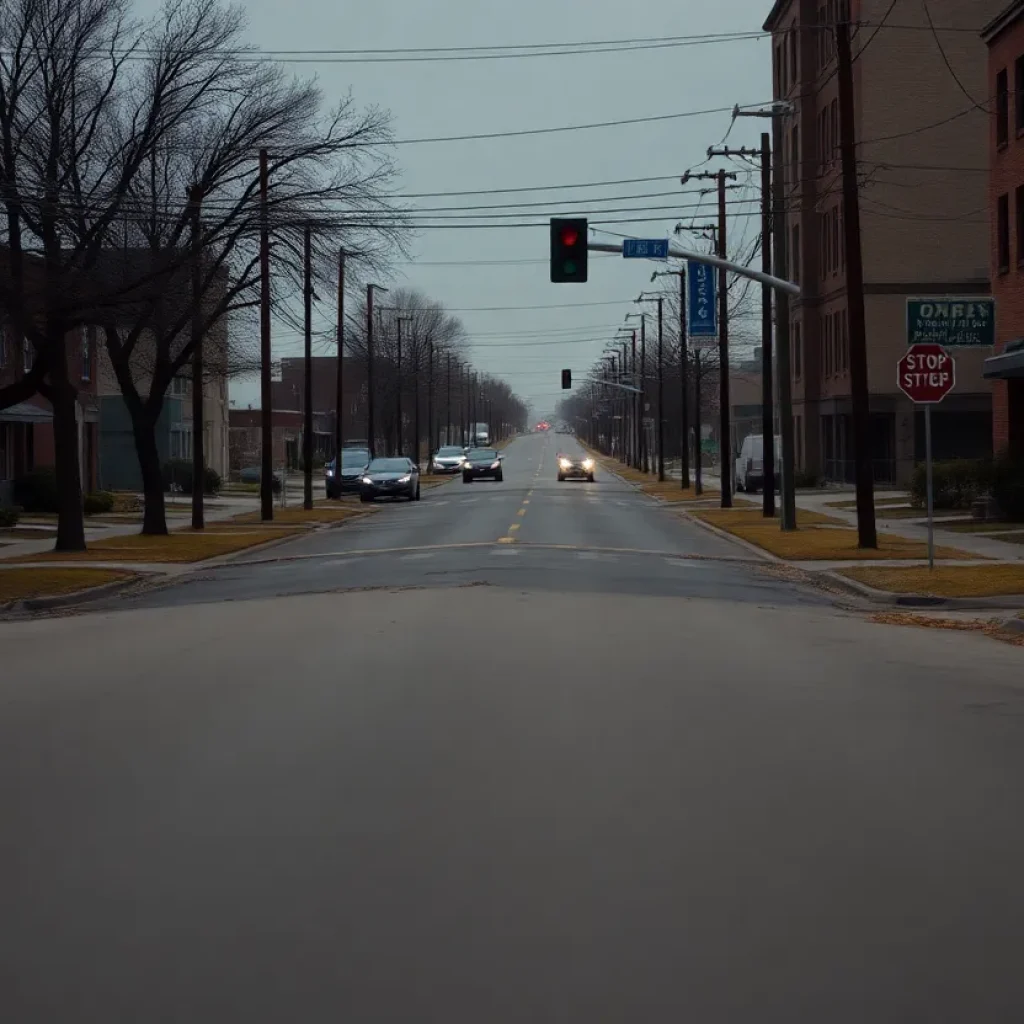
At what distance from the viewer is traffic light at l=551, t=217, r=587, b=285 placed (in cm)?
2938

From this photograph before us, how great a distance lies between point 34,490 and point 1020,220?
1105 inches

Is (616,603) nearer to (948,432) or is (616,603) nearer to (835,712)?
(835,712)

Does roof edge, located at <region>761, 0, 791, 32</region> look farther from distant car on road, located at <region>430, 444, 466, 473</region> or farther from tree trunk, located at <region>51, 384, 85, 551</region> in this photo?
tree trunk, located at <region>51, 384, 85, 551</region>

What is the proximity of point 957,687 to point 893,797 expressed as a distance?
4683 mm

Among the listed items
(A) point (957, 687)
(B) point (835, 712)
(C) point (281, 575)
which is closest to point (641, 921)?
(B) point (835, 712)

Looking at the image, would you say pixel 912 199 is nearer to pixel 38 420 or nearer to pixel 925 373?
pixel 38 420

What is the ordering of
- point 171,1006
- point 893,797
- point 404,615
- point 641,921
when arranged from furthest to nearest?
point 404,615
point 893,797
point 641,921
point 171,1006

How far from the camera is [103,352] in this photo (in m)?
64.6

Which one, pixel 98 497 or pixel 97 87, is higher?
pixel 97 87

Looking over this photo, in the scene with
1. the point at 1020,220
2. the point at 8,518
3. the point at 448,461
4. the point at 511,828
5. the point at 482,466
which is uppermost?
the point at 1020,220

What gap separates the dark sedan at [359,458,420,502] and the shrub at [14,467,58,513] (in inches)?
538

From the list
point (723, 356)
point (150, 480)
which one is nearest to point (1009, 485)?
point (723, 356)

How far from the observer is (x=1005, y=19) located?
38.4 metres

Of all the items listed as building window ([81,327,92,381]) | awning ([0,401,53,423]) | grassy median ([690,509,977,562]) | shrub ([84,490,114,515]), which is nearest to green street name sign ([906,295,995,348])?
grassy median ([690,509,977,562])
